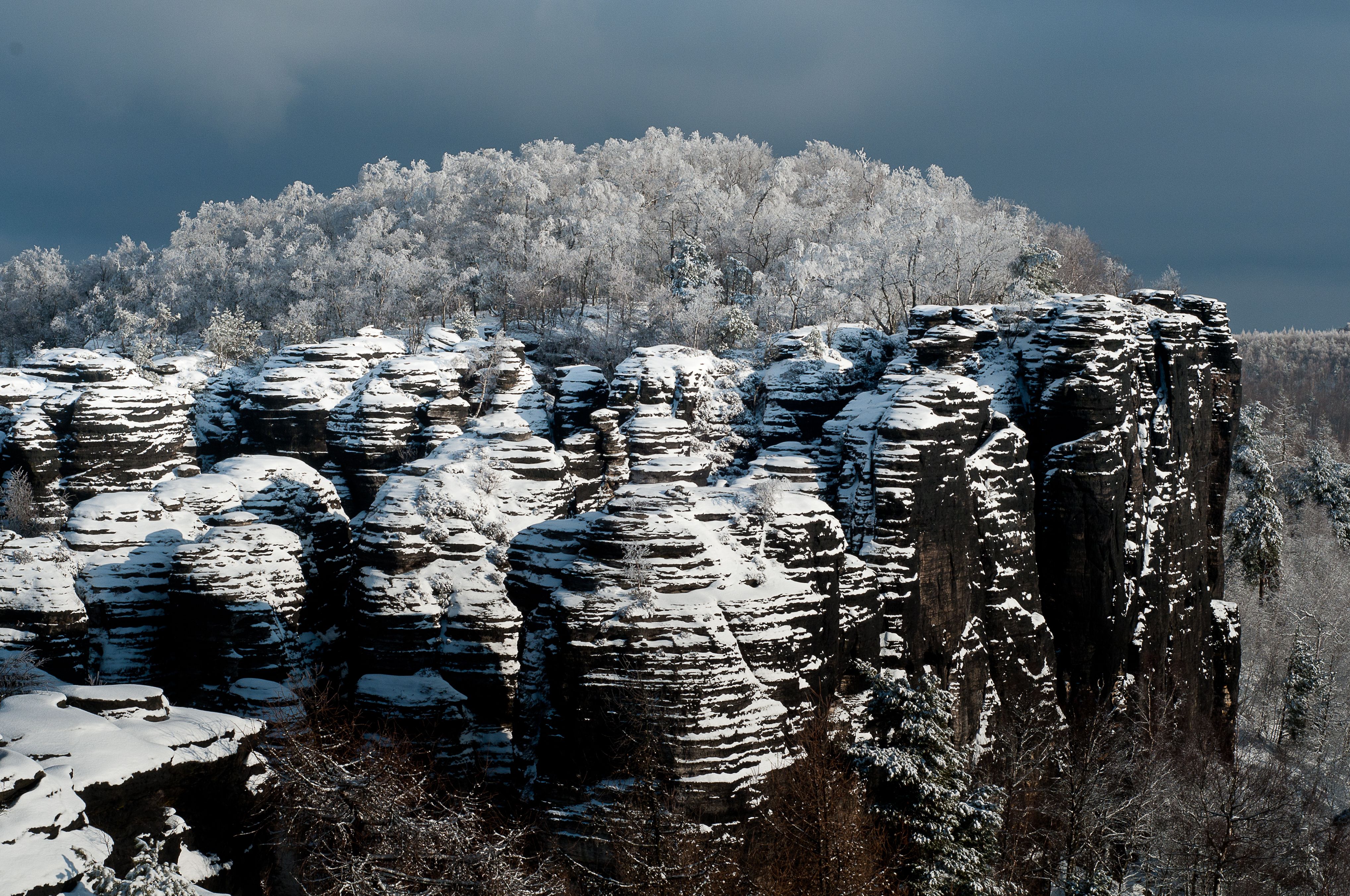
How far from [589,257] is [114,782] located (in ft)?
204

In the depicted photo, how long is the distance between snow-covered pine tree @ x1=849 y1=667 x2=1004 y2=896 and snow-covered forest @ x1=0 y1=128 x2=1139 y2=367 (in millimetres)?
31026

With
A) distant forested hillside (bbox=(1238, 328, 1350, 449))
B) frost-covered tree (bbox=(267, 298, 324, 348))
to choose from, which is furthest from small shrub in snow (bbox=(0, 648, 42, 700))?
distant forested hillside (bbox=(1238, 328, 1350, 449))

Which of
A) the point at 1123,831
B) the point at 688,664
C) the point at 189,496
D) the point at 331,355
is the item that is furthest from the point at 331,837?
the point at 331,355

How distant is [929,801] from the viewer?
2264 cm

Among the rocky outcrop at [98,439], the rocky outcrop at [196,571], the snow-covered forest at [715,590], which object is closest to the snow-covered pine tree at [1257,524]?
the snow-covered forest at [715,590]

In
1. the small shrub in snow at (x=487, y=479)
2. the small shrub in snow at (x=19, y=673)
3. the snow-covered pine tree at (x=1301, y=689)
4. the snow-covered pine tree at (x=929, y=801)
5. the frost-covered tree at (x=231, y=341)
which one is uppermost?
the frost-covered tree at (x=231, y=341)

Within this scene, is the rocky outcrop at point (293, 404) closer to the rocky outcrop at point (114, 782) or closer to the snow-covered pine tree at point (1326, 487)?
the rocky outcrop at point (114, 782)

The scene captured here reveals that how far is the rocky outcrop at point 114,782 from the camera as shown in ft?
43.6

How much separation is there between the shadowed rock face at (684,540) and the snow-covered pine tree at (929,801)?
282 cm

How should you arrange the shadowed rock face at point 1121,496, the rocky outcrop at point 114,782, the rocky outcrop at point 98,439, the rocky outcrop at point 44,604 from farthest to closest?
the rocky outcrop at point 98,439 < the shadowed rock face at point 1121,496 < the rocky outcrop at point 44,604 < the rocky outcrop at point 114,782

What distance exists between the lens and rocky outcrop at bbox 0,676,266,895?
523 inches

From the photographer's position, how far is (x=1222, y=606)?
4578cm

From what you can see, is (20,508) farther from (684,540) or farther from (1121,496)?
(1121,496)

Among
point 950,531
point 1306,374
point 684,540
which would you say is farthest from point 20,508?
point 1306,374
